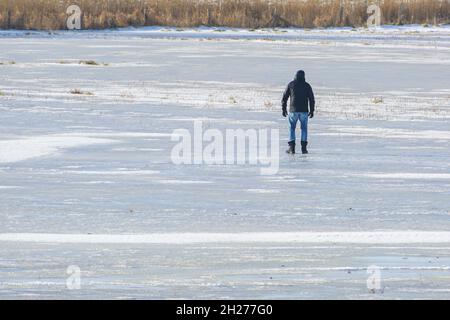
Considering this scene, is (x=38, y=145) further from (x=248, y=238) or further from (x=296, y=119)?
(x=248, y=238)

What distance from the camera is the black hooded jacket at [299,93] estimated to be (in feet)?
57.7

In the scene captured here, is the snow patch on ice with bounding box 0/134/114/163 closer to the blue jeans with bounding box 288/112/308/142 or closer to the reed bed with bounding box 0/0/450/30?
the blue jeans with bounding box 288/112/308/142

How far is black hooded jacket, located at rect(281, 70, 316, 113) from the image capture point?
1759cm

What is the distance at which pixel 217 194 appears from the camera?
575 inches

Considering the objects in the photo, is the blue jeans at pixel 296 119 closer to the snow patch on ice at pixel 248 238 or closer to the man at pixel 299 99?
the man at pixel 299 99

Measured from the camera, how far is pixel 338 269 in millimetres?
10477

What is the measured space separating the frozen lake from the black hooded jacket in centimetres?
83

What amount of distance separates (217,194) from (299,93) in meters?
3.55

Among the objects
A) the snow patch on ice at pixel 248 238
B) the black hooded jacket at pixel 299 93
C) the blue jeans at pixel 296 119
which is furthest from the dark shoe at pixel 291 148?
the snow patch on ice at pixel 248 238

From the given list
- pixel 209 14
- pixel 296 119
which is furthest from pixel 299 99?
pixel 209 14

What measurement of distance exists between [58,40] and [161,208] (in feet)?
124

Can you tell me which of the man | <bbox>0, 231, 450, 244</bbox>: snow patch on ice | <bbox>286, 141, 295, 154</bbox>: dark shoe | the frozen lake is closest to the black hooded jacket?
the man

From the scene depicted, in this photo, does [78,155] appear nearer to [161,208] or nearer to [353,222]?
[161,208]

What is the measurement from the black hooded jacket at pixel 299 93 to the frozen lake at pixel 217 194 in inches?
32.8
